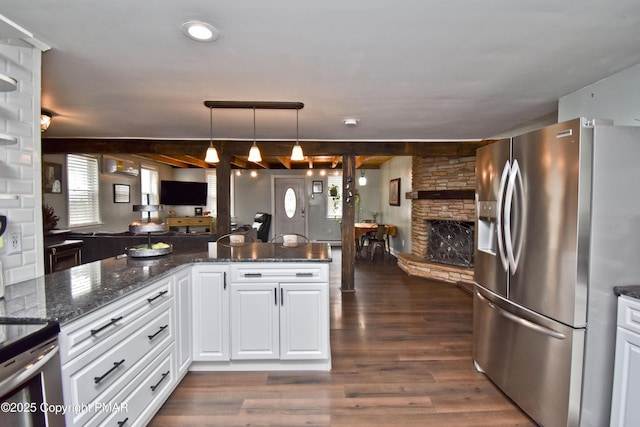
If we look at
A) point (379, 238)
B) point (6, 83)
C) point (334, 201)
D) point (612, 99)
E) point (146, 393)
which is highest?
point (612, 99)

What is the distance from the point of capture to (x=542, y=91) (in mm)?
2436

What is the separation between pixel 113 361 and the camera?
1489 mm

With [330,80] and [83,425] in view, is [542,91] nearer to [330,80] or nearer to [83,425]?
[330,80]

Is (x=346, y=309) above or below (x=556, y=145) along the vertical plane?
below

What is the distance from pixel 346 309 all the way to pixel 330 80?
263 centimetres

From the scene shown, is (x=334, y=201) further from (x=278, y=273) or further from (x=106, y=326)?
(x=106, y=326)

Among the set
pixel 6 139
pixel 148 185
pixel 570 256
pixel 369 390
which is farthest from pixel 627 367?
pixel 148 185

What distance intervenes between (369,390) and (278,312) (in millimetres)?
857

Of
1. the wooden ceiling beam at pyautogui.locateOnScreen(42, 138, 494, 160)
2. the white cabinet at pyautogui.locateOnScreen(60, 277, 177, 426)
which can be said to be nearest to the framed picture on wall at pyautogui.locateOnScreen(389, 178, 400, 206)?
the wooden ceiling beam at pyautogui.locateOnScreen(42, 138, 494, 160)

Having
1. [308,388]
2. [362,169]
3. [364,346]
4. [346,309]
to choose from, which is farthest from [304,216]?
[308,388]

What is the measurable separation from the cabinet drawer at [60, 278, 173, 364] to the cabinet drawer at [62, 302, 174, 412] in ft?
0.13

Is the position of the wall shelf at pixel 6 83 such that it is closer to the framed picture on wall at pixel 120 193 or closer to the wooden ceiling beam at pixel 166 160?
the framed picture on wall at pixel 120 193

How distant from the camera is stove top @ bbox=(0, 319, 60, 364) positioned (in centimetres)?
97

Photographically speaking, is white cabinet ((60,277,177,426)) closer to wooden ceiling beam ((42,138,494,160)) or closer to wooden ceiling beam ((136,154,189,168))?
wooden ceiling beam ((42,138,494,160))
